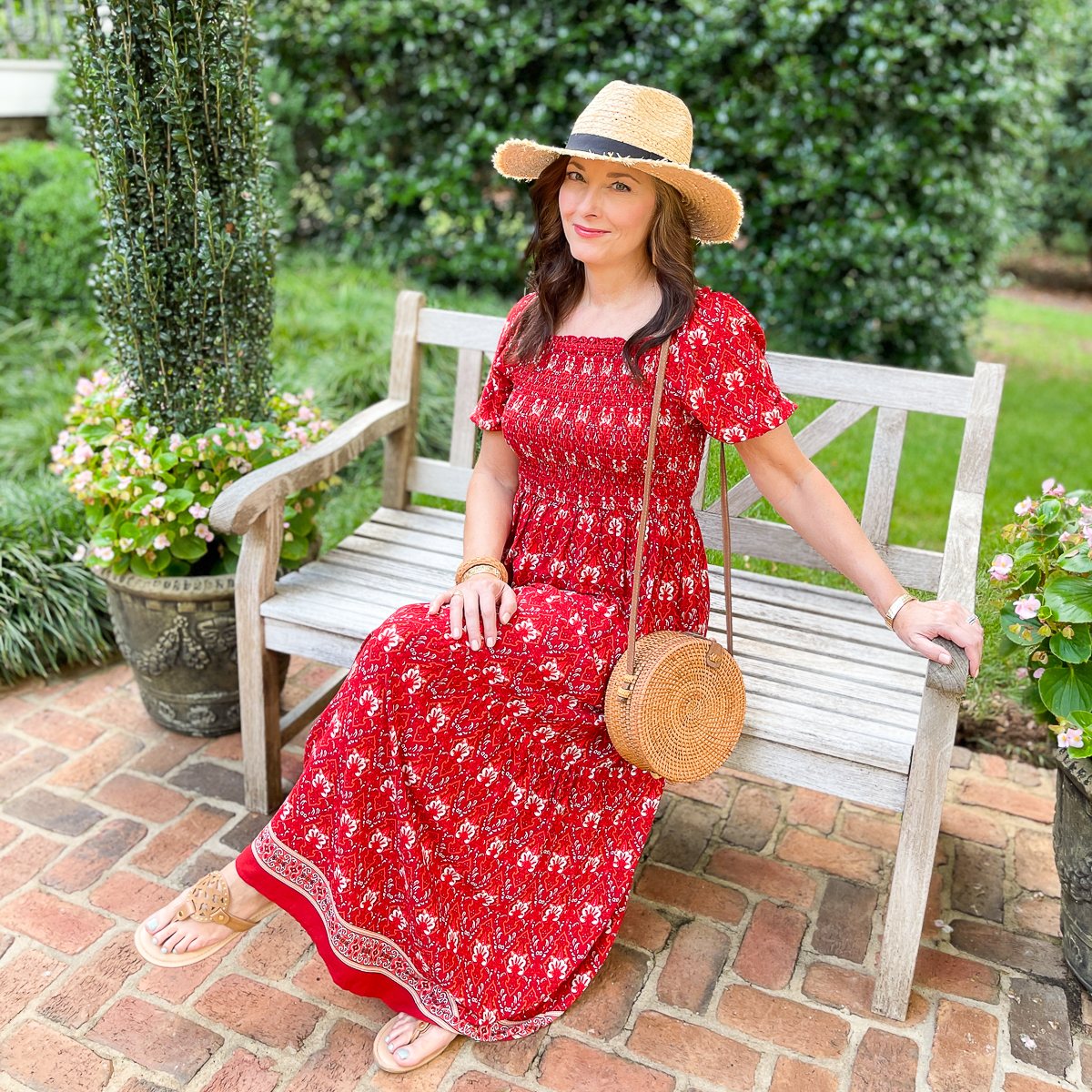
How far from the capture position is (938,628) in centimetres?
212

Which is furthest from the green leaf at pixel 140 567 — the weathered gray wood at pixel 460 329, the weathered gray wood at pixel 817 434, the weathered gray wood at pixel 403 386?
the weathered gray wood at pixel 817 434

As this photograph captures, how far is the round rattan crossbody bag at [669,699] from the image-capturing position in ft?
7.07

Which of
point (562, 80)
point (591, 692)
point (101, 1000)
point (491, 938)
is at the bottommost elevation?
point (101, 1000)

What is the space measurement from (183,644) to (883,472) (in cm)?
203

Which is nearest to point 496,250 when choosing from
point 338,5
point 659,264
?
point 338,5

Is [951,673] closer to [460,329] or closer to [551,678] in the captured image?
[551,678]

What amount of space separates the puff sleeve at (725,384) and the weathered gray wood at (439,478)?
1.09 m

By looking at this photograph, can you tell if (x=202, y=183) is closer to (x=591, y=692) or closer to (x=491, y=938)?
(x=591, y=692)

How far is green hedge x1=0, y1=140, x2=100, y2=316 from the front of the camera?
219 inches

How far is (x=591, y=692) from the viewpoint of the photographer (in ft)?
7.34

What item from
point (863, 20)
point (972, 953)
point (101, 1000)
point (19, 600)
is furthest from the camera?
point (863, 20)

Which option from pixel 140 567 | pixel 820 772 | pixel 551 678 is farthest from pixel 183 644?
pixel 820 772

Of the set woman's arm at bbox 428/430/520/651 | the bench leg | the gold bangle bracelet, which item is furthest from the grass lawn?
the bench leg

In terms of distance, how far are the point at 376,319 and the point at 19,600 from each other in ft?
8.40
